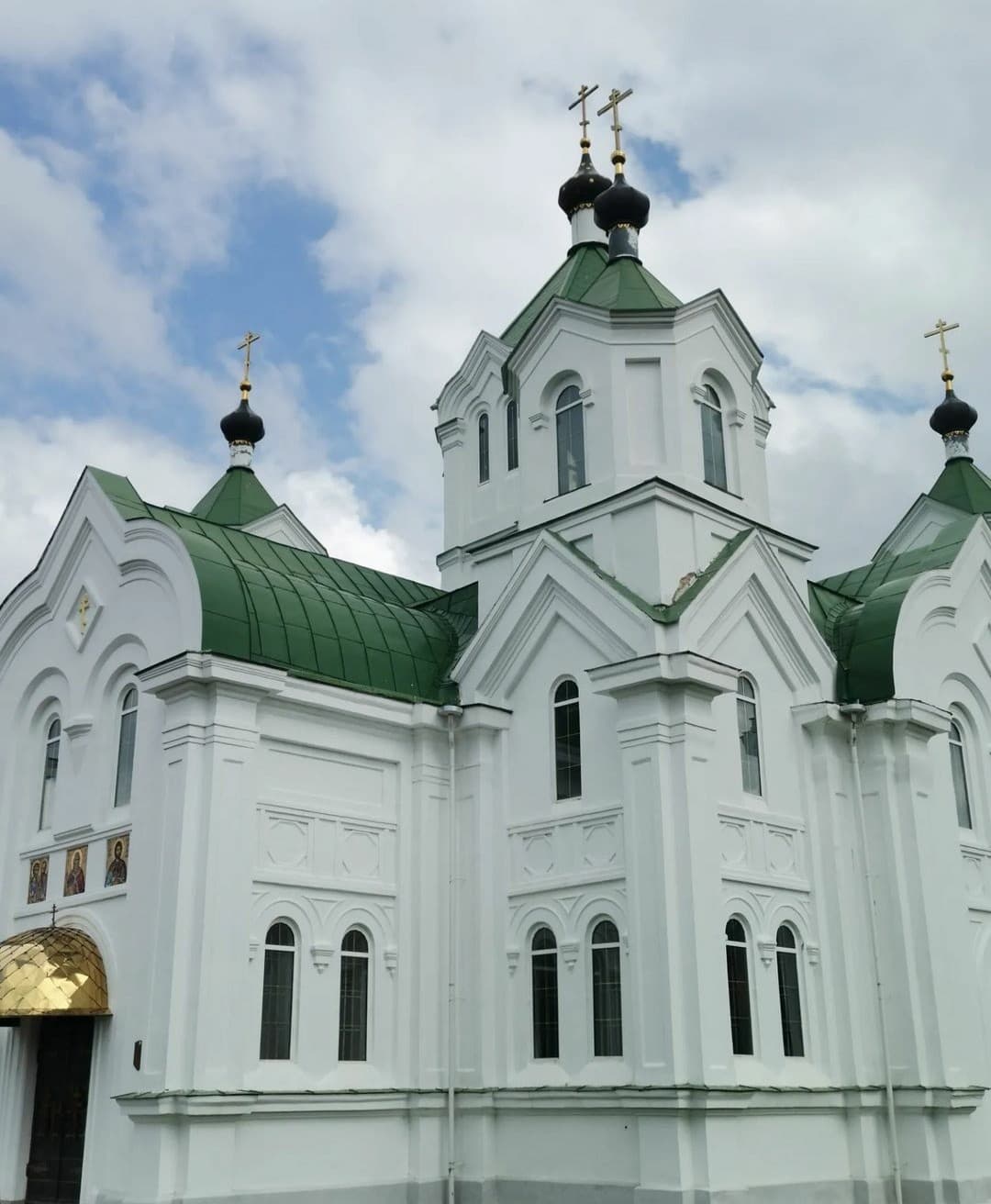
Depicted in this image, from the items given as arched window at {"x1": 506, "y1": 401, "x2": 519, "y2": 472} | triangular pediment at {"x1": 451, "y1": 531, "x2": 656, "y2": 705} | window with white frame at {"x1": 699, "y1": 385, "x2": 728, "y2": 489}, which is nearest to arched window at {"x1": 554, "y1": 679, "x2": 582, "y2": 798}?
triangular pediment at {"x1": 451, "y1": 531, "x2": 656, "y2": 705}

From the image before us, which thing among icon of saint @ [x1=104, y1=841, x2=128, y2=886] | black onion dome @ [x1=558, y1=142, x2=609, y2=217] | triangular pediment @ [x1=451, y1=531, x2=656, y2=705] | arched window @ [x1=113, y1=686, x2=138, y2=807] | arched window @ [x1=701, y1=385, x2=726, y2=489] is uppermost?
black onion dome @ [x1=558, y1=142, x2=609, y2=217]

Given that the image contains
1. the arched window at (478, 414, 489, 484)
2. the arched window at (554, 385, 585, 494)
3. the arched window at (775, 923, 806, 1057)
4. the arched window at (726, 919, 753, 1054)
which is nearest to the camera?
the arched window at (726, 919, 753, 1054)

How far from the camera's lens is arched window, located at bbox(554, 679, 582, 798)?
15883 millimetres

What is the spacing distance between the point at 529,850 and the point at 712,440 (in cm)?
599

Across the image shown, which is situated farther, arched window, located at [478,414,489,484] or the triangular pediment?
arched window, located at [478,414,489,484]

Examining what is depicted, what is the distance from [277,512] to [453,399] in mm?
4085

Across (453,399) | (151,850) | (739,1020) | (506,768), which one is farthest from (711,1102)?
(453,399)

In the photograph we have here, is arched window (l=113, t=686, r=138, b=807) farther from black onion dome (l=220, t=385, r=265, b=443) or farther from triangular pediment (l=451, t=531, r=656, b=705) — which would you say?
black onion dome (l=220, t=385, r=265, b=443)

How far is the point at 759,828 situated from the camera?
15734 millimetres

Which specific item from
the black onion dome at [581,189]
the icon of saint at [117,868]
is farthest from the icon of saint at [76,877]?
the black onion dome at [581,189]

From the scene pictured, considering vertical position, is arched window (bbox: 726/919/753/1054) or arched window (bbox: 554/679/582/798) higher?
arched window (bbox: 554/679/582/798)

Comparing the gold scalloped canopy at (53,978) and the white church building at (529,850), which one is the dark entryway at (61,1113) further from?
the gold scalloped canopy at (53,978)

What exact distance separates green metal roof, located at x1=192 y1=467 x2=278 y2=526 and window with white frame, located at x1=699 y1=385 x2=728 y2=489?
9.05 m

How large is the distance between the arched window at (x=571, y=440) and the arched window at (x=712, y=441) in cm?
160
